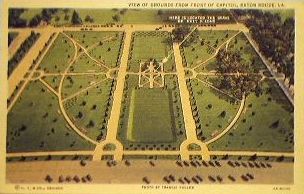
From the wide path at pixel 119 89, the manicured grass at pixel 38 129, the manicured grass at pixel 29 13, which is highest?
the manicured grass at pixel 29 13

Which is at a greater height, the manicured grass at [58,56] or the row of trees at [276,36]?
the row of trees at [276,36]

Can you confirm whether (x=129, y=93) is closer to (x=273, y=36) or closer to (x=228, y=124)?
(x=228, y=124)

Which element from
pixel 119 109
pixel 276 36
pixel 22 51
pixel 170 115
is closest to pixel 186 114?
pixel 170 115

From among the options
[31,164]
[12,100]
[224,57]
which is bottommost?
[31,164]

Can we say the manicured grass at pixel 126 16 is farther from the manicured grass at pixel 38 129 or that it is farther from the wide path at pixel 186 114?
the manicured grass at pixel 38 129

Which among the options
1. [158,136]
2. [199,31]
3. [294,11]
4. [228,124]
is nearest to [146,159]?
[158,136]

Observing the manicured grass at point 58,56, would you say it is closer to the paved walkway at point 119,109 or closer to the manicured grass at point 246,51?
the paved walkway at point 119,109

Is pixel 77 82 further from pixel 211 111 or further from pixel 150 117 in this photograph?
pixel 211 111

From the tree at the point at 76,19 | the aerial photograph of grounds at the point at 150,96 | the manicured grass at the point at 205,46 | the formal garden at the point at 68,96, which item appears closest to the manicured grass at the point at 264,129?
the aerial photograph of grounds at the point at 150,96
